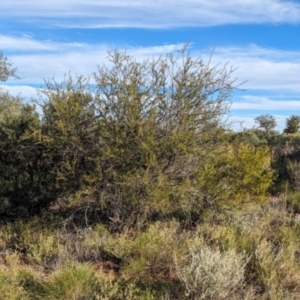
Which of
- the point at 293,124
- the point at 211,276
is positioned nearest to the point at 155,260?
the point at 211,276

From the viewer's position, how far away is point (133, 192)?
7816mm

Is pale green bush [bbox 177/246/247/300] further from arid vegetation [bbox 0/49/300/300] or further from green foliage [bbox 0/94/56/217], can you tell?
green foliage [bbox 0/94/56/217]

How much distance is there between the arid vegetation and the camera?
5.95 m

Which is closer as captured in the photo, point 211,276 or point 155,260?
point 211,276

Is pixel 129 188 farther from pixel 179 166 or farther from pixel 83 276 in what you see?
pixel 83 276

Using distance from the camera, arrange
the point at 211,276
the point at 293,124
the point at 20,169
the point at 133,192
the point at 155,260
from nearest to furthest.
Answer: the point at 211,276 → the point at 155,260 → the point at 133,192 → the point at 20,169 → the point at 293,124

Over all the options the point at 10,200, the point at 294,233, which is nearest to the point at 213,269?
the point at 294,233

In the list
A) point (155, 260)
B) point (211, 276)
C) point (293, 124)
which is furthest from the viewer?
point (293, 124)

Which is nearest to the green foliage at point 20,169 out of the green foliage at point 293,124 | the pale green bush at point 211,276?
the pale green bush at point 211,276

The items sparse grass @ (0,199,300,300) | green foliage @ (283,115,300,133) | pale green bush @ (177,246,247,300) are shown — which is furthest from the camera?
green foliage @ (283,115,300,133)

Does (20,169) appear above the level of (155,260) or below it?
above

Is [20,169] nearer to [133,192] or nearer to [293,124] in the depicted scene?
[133,192]

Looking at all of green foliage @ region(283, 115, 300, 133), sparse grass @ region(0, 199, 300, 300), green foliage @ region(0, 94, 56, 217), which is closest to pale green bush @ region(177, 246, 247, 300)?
sparse grass @ region(0, 199, 300, 300)

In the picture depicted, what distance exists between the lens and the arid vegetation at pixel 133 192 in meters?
5.95
